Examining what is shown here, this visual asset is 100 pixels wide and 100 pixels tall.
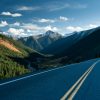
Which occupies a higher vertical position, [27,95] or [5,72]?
[27,95]

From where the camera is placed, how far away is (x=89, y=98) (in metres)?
9.21

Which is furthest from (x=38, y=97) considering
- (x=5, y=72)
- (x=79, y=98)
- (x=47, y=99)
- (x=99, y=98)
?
(x=5, y=72)

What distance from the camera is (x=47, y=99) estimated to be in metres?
8.98

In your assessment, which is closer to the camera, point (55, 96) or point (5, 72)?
point (55, 96)

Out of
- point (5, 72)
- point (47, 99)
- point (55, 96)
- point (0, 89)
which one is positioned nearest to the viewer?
point (47, 99)

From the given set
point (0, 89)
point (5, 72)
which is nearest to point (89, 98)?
point (0, 89)

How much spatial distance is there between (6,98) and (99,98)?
9.06ft

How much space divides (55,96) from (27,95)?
0.92 metres

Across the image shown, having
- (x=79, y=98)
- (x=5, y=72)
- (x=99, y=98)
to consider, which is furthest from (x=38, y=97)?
(x=5, y=72)

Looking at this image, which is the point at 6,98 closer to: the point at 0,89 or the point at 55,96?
the point at 55,96

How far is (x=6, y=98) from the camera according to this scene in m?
9.21

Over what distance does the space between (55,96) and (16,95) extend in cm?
125

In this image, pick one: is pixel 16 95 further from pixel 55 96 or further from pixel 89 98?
pixel 89 98

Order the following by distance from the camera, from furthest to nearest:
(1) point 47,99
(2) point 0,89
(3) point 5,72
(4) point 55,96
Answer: (3) point 5,72 < (2) point 0,89 < (4) point 55,96 < (1) point 47,99
